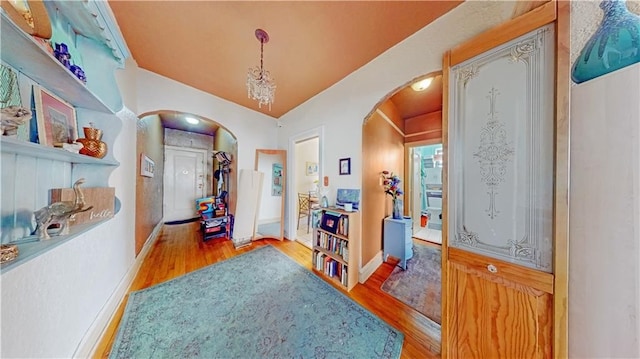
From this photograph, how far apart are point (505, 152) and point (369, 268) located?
1879mm

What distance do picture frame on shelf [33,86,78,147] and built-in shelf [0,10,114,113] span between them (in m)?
0.05

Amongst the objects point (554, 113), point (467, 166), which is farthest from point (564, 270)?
point (554, 113)

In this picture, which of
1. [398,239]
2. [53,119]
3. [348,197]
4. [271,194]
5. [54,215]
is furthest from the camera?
[271,194]

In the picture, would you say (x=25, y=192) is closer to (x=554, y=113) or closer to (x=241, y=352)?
(x=241, y=352)

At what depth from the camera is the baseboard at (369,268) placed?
82.7 inches

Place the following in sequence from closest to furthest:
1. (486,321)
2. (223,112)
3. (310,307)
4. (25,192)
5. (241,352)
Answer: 1. (25,192)
2. (486,321)
3. (241,352)
4. (310,307)
5. (223,112)

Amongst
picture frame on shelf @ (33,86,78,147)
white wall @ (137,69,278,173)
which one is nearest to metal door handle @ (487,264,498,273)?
picture frame on shelf @ (33,86,78,147)

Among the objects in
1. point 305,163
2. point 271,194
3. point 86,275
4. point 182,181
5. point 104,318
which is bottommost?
point 104,318

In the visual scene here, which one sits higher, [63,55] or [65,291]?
[63,55]

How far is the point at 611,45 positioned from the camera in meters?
0.75

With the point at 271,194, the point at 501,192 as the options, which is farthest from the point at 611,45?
the point at 271,194

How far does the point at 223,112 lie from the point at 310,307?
3.19 meters

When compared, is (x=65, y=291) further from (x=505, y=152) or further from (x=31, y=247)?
(x=505, y=152)

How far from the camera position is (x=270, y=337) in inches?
52.6
